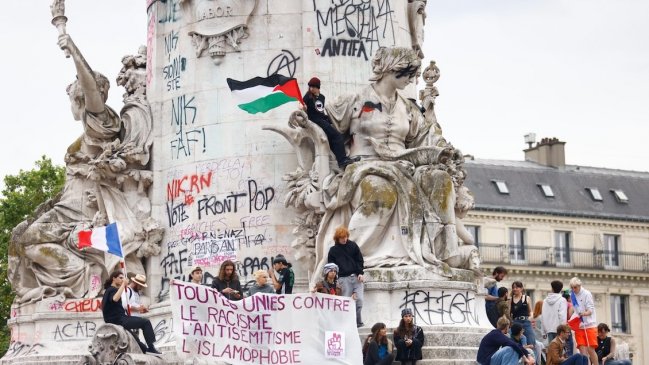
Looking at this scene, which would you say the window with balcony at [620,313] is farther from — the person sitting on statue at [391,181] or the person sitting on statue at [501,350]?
the person sitting on statue at [501,350]

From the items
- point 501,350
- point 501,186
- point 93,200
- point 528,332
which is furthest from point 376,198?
point 501,186

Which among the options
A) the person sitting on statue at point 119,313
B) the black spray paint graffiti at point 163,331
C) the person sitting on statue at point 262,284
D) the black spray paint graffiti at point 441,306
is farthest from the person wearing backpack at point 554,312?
the person sitting on statue at point 119,313

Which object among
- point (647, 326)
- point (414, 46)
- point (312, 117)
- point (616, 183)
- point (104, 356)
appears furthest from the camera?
point (616, 183)

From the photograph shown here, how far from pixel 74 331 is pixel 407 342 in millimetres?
7591

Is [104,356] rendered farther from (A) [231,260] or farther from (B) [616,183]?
(B) [616,183]

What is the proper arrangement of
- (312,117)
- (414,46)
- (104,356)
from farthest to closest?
1. (414,46)
2. (312,117)
3. (104,356)

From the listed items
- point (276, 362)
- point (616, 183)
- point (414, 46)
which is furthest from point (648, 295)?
point (276, 362)

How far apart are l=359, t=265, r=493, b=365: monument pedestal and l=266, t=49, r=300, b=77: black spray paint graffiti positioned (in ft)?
13.8

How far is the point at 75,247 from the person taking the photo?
1367 inches

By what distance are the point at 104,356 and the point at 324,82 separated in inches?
278

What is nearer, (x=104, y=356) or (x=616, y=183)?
(x=104, y=356)

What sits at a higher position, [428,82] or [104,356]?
[428,82]

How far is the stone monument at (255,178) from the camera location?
102ft

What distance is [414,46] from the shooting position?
34.4 metres
